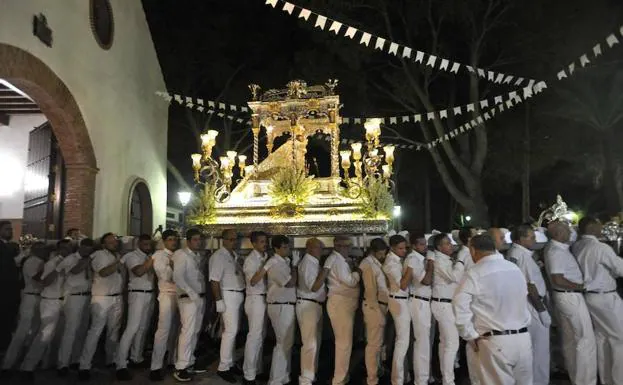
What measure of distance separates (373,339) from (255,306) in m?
1.60

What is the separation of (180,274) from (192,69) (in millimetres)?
14708

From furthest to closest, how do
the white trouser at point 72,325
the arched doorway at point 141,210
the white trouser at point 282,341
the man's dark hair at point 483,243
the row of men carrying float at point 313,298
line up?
the arched doorway at point 141,210
the white trouser at point 72,325
the white trouser at point 282,341
the row of men carrying float at point 313,298
the man's dark hair at point 483,243

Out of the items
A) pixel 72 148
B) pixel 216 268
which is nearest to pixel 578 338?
pixel 216 268

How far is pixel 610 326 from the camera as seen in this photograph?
238 inches

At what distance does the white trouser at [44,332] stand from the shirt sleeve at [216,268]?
235cm

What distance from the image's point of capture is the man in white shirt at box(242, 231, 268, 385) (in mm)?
6777

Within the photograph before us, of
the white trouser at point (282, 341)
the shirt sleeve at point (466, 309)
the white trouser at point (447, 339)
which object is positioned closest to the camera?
the shirt sleeve at point (466, 309)

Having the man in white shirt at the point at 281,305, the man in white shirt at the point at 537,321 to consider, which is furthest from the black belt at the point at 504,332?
the man in white shirt at the point at 281,305

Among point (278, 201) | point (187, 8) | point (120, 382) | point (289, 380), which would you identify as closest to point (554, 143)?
point (278, 201)

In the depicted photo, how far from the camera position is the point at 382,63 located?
19672 mm

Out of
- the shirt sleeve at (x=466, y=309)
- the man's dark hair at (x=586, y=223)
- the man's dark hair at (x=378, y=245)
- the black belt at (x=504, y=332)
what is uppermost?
the man's dark hair at (x=586, y=223)

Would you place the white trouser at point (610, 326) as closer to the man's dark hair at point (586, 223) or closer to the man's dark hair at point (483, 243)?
the man's dark hair at point (586, 223)

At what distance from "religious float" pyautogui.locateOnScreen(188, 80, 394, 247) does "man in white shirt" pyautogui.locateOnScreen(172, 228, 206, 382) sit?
129 inches

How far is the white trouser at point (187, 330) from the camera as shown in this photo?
6941 millimetres
